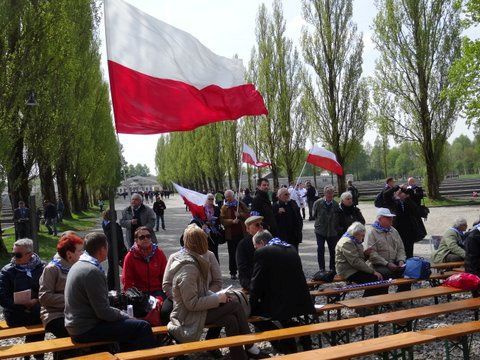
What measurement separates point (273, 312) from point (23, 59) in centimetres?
1400

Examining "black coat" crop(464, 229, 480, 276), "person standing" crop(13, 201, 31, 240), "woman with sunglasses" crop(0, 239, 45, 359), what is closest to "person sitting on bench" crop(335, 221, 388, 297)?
"black coat" crop(464, 229, 480, 276)

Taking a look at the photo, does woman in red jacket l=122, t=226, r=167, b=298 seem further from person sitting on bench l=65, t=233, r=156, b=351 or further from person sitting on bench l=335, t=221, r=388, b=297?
person sitting on bench l=335, t=221, r=388, b=297

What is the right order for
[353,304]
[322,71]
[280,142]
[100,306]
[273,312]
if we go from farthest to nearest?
→ 1. [280,142]
2. [322,71]
3. [353,304]
4. [273,312]
5. [100,306]

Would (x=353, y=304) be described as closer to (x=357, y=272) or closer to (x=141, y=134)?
(x=357, y=272)

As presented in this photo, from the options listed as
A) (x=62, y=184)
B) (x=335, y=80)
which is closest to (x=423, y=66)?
(x=335, y=80)

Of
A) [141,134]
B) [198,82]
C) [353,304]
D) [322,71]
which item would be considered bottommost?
[353,304]

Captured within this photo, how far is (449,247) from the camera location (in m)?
8.95

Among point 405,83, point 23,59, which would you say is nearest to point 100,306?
point 23,59

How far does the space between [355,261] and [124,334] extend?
13.0 ft

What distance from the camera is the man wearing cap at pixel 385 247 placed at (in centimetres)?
811

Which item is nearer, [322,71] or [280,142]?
[322,71]

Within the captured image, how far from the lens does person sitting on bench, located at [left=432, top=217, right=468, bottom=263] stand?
8.87 metres

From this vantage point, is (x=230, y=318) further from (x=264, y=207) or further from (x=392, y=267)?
(x=264, y=207)

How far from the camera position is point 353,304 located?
6164mm
